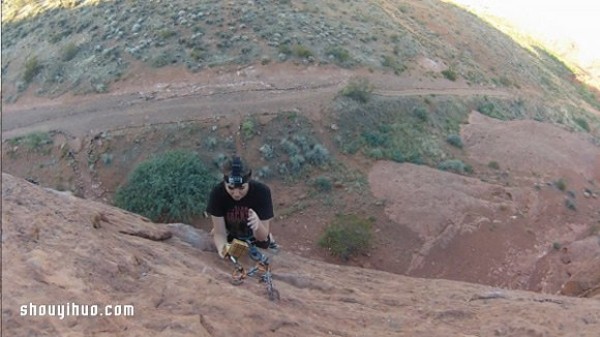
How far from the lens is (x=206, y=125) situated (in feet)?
61.7

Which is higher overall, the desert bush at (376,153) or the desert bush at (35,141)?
the desert bush at (376,153)

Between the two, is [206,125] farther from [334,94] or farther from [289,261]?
[289,261]

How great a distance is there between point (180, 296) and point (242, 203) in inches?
55.9

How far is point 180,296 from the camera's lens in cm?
569

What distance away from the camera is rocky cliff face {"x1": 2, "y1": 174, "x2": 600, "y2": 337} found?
15.8 feet

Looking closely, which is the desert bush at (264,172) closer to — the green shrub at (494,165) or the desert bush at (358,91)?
the desert bush at (358,91)

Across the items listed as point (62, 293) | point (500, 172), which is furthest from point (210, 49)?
point (62, 293)

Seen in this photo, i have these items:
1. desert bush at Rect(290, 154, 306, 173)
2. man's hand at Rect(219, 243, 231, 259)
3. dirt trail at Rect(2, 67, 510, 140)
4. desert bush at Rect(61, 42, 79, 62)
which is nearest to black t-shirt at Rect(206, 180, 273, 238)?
man's hand at Rect(219, 243, 231, 259)

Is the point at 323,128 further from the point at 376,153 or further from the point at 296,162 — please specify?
the point at 296,162

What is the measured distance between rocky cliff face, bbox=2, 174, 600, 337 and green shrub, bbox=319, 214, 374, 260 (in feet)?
20.9

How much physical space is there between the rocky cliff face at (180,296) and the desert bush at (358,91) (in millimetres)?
13243

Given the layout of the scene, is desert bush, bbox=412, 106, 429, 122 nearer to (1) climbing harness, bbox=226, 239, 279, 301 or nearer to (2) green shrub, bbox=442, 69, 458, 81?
(2) green shrub, bbox=442, 69, 458, 81

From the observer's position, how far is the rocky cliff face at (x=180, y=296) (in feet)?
15.8

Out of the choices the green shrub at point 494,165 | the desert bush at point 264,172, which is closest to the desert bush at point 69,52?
the desert bush at point 264,172
